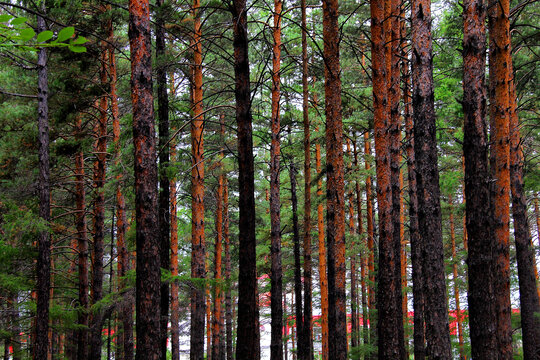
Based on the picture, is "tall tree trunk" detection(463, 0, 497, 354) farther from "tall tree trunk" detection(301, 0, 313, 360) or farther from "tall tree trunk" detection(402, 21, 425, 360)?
"tall tree trunk" detection(301, 0, 313, 360)

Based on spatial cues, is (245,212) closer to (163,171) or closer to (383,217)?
(163,171)

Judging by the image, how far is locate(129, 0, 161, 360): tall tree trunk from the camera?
6039 mm

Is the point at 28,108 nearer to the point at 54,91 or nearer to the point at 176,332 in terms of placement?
the point at 54,91

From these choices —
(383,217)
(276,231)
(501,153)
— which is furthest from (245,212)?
(501,153)

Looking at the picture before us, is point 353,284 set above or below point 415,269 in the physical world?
below

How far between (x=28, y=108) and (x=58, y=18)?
10.3 ft

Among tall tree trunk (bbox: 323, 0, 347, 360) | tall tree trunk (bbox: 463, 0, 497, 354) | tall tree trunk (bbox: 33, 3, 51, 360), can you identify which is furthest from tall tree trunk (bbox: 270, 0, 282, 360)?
tall tree trunk (bbox: 463, 0, 497, 354)

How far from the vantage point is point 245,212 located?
23.0ft

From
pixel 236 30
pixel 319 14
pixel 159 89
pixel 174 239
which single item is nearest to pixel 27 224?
pixel 159 89

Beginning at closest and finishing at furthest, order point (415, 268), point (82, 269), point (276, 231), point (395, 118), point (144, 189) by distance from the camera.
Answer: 1. point (144, 189)
2. point (395, 118)
3. point (276, 231)
4. point (415, 268)
5. point (82, 269)

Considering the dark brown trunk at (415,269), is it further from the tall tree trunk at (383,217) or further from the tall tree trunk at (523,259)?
the tall tree trunk at (523,259)

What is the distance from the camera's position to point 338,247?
948cm

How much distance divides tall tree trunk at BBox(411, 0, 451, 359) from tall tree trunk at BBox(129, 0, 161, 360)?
4.65 m

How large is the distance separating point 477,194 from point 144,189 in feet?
17.4
